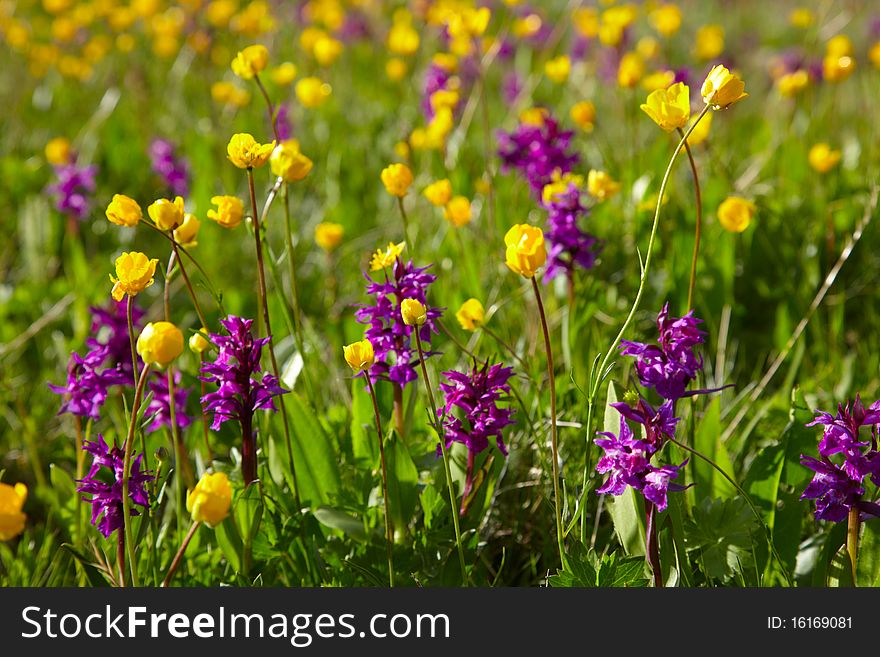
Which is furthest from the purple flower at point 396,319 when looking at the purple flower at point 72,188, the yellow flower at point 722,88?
the purple flower at point 72,188

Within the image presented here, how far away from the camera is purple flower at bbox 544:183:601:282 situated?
2055 mm

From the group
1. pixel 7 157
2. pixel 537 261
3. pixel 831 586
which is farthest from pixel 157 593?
pixel 7 157

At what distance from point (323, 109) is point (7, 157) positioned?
4.85ft

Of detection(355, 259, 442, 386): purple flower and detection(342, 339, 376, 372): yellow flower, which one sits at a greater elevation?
detection(355, 259, 442, 386): purple flower

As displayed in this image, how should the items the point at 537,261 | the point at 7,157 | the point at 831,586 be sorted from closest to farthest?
the point at 537,261
the point at 831,586
the point at 7,157

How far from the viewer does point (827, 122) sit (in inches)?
154

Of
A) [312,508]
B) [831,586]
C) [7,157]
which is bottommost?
[831,586]

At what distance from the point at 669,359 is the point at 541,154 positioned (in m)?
1.17

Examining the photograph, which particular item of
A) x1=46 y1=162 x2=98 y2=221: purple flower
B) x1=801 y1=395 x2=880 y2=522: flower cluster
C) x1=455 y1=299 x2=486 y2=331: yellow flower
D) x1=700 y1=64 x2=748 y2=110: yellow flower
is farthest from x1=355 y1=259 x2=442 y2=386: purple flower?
x1=46 y1=162 x2=98 y2=221: purple flower

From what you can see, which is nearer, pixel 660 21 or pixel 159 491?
pixel 159 491

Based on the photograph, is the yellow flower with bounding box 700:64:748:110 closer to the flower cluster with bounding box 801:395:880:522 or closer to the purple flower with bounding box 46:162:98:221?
the flower cluster with bounding box 801:395:880:522

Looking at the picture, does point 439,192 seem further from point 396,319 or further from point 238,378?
point 238,378

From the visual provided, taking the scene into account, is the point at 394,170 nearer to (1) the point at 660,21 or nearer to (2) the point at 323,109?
(1) the point at 660,21

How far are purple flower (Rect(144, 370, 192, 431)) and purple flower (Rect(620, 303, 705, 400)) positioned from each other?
87 cm
